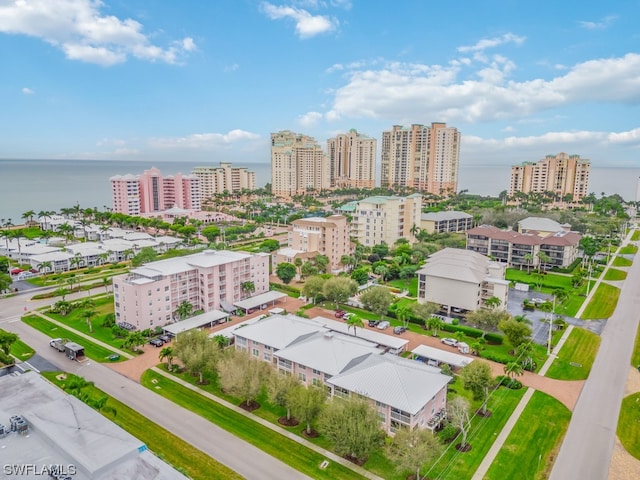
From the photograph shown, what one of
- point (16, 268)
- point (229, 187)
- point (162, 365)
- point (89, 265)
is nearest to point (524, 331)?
point (162, 365)

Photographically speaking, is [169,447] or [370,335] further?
[370,335]

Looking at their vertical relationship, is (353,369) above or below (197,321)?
above

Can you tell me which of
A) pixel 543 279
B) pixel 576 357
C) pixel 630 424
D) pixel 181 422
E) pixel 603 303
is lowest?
pixel 181 422

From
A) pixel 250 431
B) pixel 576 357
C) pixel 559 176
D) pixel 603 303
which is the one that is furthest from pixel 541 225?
pixel 250 431

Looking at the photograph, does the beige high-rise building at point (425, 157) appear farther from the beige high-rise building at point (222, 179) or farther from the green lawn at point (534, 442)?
the green lawn at point (534, 442)

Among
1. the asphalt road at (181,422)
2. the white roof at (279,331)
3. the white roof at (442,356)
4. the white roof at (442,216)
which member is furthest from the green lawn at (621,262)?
the asphalt road at (181,422)

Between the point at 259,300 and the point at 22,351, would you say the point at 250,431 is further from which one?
the point at 22,351
